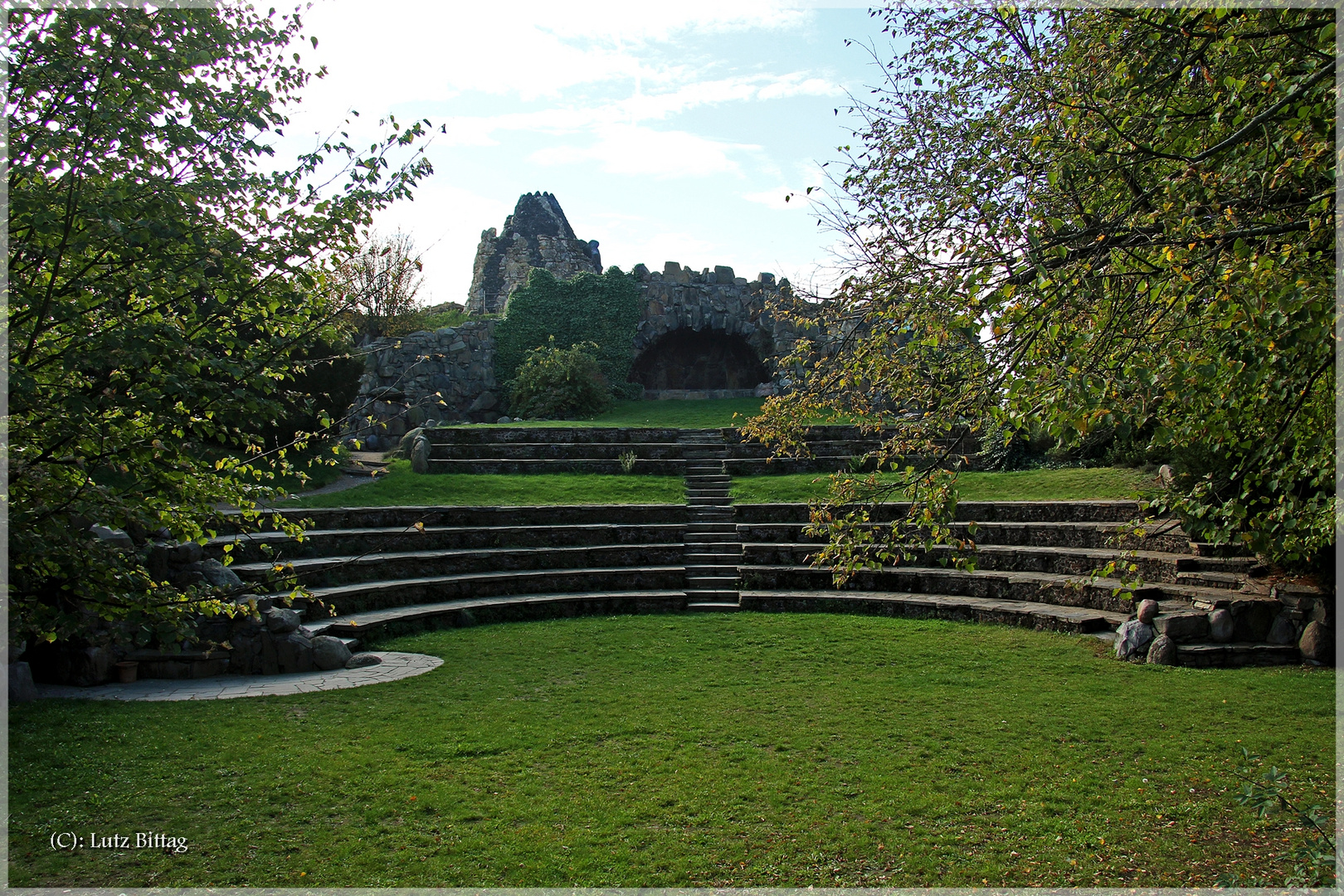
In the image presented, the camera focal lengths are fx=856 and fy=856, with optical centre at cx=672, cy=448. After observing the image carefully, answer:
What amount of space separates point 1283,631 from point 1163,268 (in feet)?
21.8

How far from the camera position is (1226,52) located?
13.6ft

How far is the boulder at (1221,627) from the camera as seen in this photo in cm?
819

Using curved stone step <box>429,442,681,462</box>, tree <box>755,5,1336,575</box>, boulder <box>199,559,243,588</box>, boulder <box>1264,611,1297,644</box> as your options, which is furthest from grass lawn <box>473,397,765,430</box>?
tree <box>755,5,1336,575</box>

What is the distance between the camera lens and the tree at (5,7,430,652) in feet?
11.5

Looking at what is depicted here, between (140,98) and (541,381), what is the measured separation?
18.9 meters

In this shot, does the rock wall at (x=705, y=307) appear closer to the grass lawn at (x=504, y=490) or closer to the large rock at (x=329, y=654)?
the grass lawn at (x=504, y=490)

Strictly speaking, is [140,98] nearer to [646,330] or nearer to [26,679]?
[26,679]

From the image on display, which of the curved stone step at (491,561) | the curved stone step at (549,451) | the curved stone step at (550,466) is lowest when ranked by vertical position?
the curved stone step at (491,561)

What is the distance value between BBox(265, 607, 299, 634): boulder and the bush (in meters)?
14.2

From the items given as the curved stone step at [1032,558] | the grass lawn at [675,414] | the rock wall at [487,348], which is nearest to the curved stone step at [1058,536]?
the curved stone step at [1032,558]

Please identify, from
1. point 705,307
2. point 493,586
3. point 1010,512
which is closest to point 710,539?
point 493,586

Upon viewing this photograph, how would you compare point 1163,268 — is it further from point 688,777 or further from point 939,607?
point 939,607

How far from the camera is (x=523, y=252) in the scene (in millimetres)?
29000

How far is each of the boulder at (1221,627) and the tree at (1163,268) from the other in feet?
10.6
